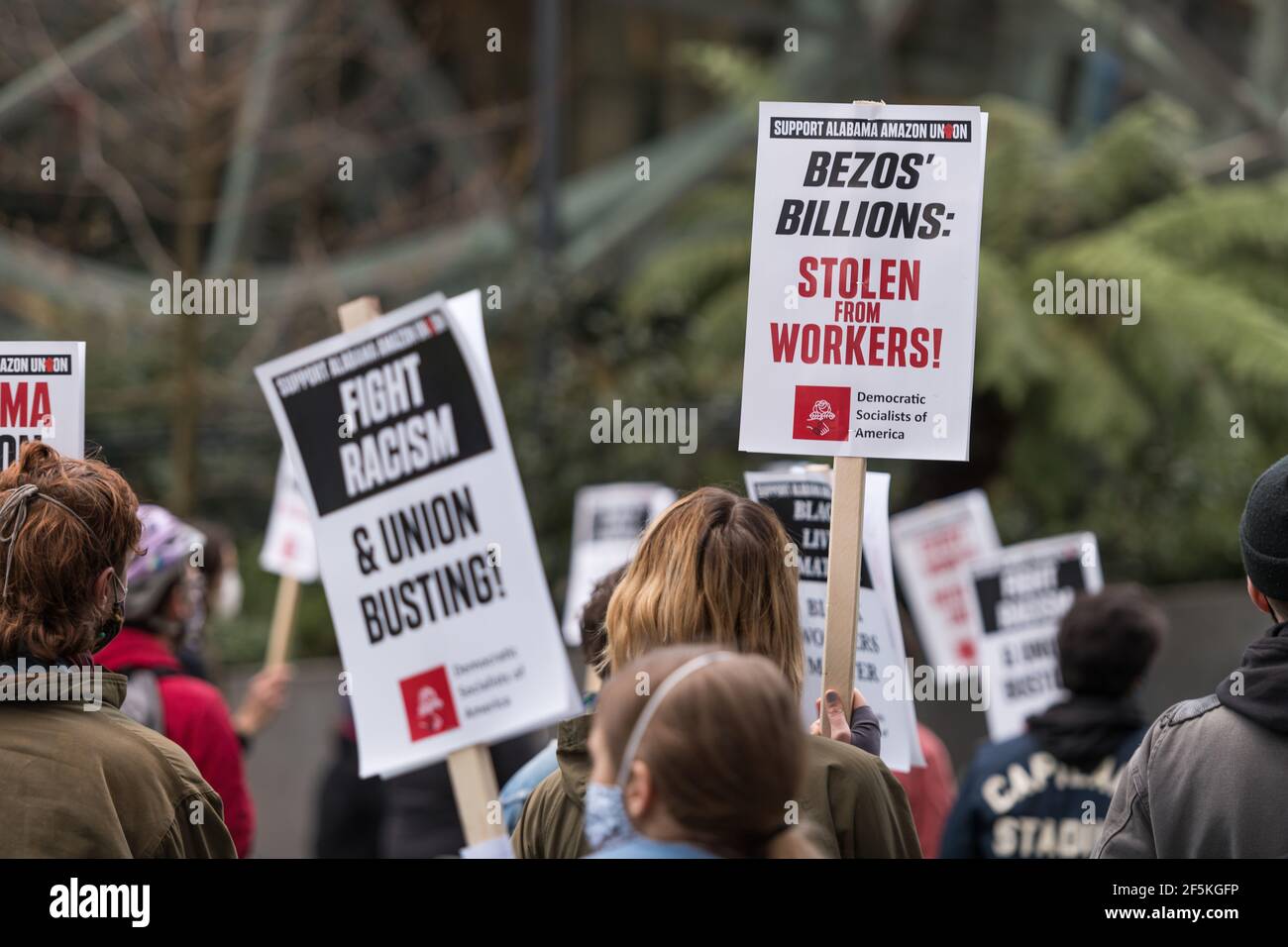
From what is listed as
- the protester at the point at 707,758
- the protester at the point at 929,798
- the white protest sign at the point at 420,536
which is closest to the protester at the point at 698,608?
the protester at the point at 707,758

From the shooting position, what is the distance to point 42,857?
2.64 metres

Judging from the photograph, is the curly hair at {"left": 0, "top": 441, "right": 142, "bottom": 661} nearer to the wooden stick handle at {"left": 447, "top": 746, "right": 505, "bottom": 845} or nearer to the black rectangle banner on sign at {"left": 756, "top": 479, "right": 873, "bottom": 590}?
the wooden stick handle at {"left": 447, "top": 746, "right": 505, "bottom": 845}

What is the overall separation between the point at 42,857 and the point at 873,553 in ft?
6.14

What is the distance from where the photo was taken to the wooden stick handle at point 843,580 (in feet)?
10.1

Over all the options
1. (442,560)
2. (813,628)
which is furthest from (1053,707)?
(442,560)

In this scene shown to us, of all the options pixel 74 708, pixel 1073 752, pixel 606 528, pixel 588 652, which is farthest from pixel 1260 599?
pixel 606 528

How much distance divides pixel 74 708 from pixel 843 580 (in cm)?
145

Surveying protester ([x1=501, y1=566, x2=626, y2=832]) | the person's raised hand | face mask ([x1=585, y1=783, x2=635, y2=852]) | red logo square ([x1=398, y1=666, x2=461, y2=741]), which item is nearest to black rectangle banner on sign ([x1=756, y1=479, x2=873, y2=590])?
protester ([x1=501, y1=566, x2=626, y2=832])

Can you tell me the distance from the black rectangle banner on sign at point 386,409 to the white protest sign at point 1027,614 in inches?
125

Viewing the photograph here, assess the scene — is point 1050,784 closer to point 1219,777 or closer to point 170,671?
point 1219,777

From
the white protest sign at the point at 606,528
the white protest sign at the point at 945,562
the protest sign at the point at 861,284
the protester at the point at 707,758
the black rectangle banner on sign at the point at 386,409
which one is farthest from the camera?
the white protest sign at the point at 606,528

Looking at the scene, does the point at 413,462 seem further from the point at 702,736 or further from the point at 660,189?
the point at 660,189

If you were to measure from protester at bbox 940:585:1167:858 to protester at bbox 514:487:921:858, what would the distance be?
1.89 m

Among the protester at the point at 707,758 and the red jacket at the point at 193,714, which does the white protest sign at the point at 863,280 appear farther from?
the red jacket at the point at 193,714
